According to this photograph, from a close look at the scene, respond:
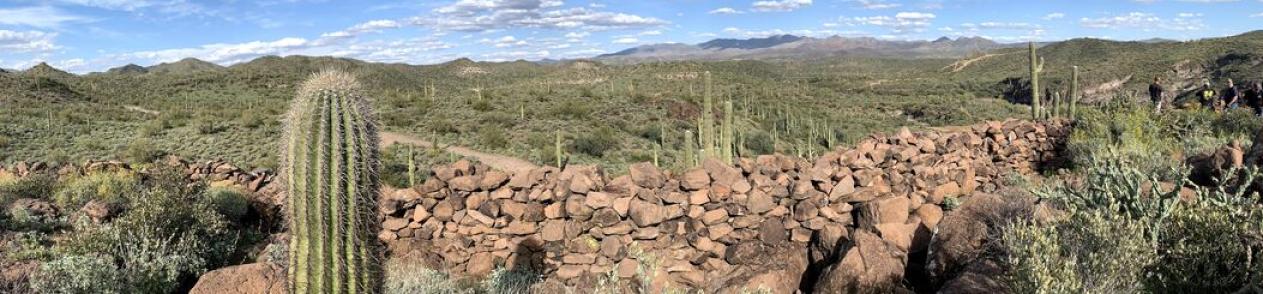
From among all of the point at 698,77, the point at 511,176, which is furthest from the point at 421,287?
the point at 698,77

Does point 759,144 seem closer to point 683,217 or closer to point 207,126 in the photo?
point 683,217

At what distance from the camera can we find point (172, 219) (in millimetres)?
6863

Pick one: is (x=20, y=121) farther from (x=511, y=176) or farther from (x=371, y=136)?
(x=371, y=136)

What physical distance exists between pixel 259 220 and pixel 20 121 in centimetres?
2281

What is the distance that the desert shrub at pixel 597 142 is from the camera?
885 inches

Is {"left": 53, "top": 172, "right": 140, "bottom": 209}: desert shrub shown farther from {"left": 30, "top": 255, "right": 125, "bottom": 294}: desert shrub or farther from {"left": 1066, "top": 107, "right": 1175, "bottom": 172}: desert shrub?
{"left": 1066, "top": 107, "right": 1175, "bottom": 172}: desert shrub

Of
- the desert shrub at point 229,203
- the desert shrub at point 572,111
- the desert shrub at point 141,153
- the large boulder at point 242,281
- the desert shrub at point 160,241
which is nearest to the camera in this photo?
the large boulder at point 242,281

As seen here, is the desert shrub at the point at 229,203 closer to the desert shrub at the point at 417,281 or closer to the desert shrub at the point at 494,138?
the desert shrub at the point at 417,281

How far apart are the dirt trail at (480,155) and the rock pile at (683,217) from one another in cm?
1166

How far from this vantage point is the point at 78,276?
5184 mm

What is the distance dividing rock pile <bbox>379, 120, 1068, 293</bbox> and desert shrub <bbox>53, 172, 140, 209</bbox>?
4.52 meters

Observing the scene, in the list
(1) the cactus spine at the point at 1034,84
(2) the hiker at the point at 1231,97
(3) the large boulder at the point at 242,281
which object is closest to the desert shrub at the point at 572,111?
(1) the cactus spine at the point at 1034,84

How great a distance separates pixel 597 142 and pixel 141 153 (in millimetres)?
12952

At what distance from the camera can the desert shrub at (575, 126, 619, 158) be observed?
2247cm
